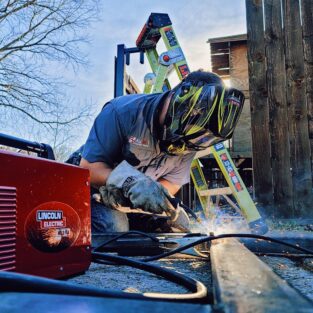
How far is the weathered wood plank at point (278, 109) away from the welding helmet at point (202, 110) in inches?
92.1

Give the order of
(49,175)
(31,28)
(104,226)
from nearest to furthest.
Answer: (49,175)
(104,226)
(31,28)

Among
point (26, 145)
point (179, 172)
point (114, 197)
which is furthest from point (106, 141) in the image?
point (26, 145)

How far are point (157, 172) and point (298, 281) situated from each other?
6.38 ft

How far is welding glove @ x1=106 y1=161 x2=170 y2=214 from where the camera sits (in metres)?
1.94

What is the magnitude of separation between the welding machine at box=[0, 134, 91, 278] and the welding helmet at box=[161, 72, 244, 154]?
1.09 metres

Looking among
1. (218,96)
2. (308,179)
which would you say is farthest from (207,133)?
(308,179)

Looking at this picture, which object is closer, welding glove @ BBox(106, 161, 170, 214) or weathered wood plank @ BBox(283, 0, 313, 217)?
welding glove @ BBox(106, 161, 170, 214)

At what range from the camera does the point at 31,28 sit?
1133cm

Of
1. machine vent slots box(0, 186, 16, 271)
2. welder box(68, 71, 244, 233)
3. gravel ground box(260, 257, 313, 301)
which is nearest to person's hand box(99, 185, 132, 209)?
welder box(68, 71, 244, 233)

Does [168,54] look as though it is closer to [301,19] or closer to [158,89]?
[158,89]

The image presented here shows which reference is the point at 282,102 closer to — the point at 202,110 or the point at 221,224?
the point at 221,224

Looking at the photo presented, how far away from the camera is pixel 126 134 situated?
2.53 meters

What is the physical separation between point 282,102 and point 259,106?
0.28 m

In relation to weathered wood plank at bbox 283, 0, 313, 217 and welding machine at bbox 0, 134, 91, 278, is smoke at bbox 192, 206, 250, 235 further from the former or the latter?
welding machine at bbox 0, 134, 91, 278
